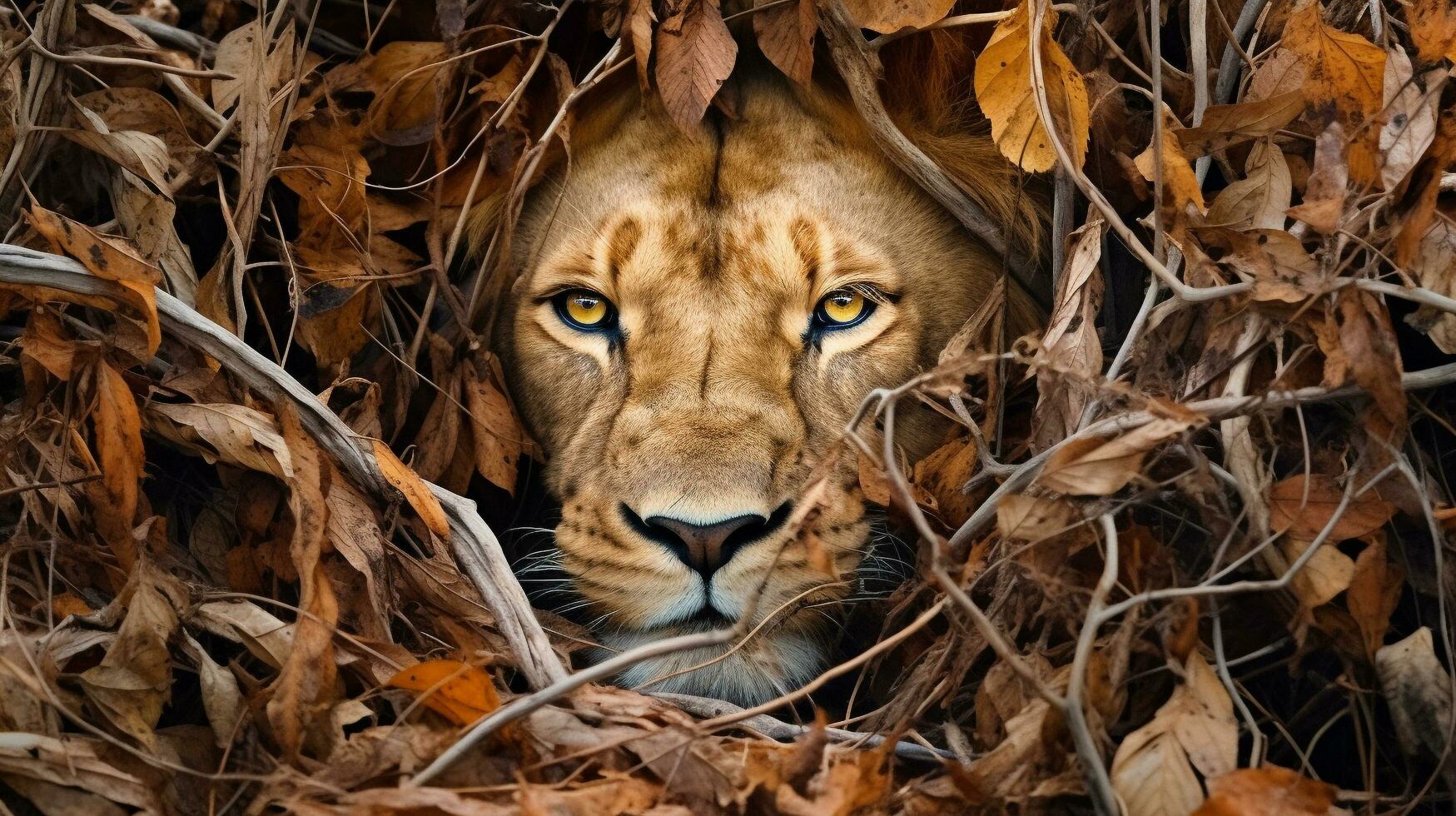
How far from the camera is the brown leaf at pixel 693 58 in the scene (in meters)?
2.11

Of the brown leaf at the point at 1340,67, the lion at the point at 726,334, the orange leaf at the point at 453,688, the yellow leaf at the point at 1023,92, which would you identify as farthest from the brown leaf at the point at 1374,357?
the orange leaf at the point at 453,688

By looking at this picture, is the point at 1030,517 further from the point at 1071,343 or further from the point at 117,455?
the point at 117,455

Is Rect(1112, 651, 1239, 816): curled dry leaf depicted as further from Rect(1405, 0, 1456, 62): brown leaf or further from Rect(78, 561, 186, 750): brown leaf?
Rect(78, 561, 186, 750): brown leaf

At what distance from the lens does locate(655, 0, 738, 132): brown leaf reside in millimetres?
2113

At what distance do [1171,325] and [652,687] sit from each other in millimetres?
974

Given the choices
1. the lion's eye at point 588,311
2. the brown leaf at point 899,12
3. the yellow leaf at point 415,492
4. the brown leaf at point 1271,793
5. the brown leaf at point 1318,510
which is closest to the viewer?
the brown leaf at point 1271,793

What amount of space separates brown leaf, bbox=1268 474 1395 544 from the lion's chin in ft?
2.56

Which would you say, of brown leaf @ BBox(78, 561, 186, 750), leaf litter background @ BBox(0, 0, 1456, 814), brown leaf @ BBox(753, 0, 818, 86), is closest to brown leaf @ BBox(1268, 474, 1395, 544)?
leaf litter background @ BBox(0, 0, 1456, 814)

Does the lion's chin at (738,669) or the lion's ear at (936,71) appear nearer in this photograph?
the lion's chin at (738,669)

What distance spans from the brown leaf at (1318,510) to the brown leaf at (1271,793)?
33 cm

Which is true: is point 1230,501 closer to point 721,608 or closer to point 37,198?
point 721,608

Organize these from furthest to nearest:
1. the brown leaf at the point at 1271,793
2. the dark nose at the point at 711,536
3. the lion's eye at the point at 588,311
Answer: the lion's eye at the point at 588,311 → the dark nose at the point at 711,536 → the brown leaf at the point at 1271,793

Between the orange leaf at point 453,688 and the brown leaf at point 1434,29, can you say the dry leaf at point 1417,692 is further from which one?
the orange leaf at point 453,688

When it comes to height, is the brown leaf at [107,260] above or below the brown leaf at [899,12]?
below
